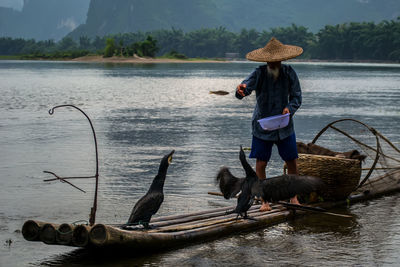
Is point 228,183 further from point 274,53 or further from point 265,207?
point 274,53

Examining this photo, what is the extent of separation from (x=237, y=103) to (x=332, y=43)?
123011 mm

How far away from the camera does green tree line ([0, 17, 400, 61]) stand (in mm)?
129750

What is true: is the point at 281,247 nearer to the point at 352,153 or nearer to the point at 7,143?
the point at 352,153

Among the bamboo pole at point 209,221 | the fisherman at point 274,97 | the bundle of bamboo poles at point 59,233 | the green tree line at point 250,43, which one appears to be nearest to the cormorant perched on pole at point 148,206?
the bamboo pole at point 209,221

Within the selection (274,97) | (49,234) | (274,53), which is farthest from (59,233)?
(274,53)

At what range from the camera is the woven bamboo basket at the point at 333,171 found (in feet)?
24.0

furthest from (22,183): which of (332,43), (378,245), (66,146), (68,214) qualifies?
(332,43)

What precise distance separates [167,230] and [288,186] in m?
1.25

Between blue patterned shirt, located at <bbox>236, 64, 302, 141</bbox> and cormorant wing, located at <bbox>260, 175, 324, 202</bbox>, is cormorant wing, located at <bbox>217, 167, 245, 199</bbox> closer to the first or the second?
cormorant wing, located at <bbox>260, 175, 324, 202</bbox>

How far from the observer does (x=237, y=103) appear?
2722 centimetres

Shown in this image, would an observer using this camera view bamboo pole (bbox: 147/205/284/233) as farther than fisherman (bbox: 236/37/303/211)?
No

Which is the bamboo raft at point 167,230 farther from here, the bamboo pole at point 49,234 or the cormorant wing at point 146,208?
the cormorant wing at point 146,208

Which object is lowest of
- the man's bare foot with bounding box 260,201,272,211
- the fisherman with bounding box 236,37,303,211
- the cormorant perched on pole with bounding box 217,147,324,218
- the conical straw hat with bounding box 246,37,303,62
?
the man's bare foot with bounding box 260,201,272,211

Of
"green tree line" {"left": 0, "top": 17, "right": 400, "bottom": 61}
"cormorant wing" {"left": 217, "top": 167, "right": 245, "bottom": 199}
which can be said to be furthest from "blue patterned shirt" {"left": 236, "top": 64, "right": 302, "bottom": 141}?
"green tree line" {"left": 0, "top": 17, "right": 400, "bottom": 61}
